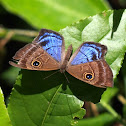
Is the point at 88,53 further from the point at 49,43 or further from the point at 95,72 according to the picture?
the point at 49,43

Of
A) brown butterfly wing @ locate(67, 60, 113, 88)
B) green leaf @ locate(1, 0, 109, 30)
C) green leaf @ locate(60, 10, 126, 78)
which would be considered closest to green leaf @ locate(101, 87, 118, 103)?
green leaf @ locate(1, 0, 109, 30)

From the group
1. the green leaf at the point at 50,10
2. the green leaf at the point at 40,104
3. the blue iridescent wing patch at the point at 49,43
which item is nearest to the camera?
the green leaf at the point at 40,104

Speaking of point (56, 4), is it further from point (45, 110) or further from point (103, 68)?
point (45, 110)

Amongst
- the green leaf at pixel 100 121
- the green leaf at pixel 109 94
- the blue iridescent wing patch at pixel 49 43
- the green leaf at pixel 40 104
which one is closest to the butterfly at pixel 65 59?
the blue iridescent wing patch at pixel 49 43

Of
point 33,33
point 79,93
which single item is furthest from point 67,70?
point 33,33

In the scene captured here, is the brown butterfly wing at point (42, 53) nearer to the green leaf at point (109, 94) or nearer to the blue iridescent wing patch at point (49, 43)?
the blue iridescent wing patch at point (49, 43)

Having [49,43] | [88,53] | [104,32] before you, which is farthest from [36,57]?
[104,32]
